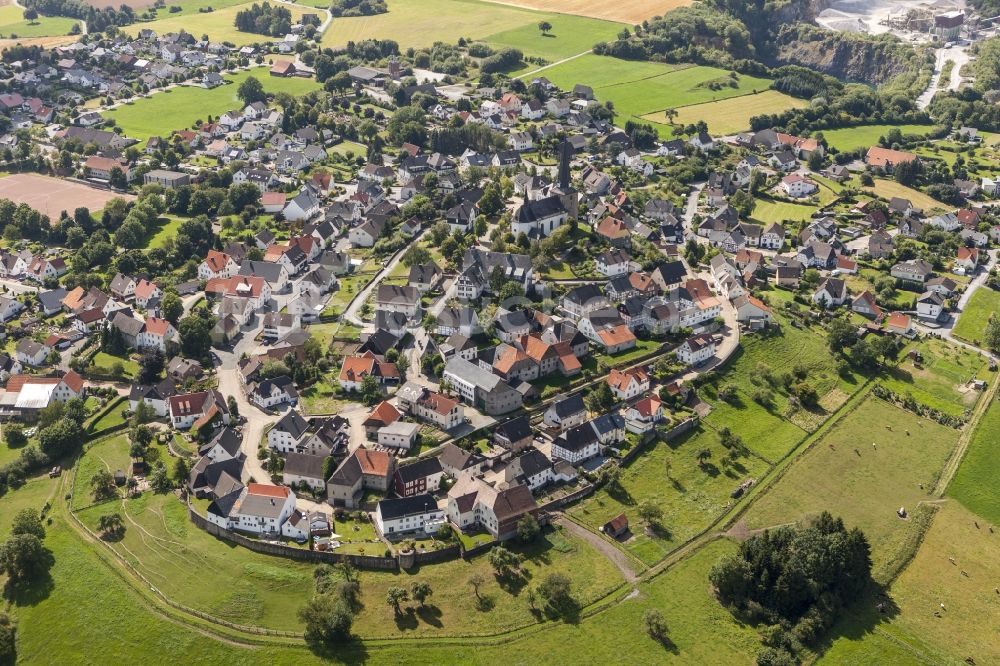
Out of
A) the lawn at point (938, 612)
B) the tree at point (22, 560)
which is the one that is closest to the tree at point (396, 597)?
the tree at point (22, 560)

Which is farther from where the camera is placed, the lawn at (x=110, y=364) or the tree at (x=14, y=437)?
the lawn at (x=110, y=364)

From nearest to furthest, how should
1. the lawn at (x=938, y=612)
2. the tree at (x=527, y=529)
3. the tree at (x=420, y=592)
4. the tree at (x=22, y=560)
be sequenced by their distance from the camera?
the lawn at (x=938, y=612) → the tree at (x=420, y=592) → the tree at (x=22, y=560) → the tree at (x=527, y=529)

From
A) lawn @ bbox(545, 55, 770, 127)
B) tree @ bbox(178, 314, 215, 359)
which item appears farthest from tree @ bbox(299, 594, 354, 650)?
lawn @ bbox(545, 55, 770, 127)

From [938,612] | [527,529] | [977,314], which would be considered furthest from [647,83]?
[938,612]

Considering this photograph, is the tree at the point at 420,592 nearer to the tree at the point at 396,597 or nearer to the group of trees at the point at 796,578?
the tree at the point at 396,597

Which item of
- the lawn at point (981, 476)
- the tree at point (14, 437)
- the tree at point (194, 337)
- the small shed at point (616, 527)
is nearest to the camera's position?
the small shed at point (616, 527)

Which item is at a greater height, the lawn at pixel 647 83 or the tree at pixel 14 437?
the lawn at pixel 647 83

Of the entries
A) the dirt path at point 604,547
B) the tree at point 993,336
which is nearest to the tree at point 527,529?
the dirt path at point 604,547

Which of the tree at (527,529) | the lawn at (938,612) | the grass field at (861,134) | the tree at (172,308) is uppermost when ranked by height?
the grass field at (861,134)
